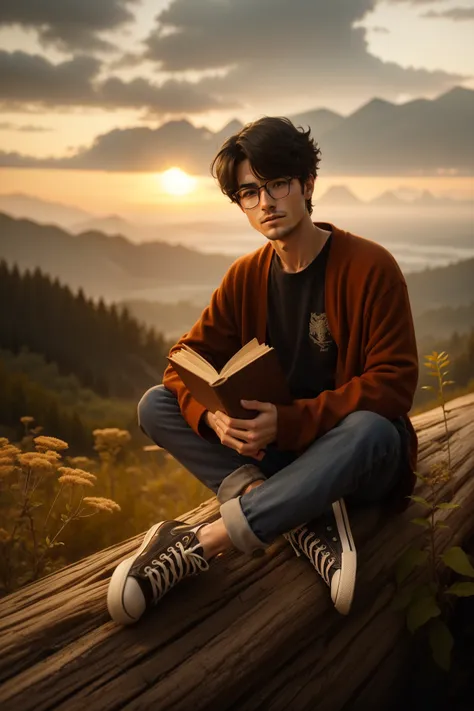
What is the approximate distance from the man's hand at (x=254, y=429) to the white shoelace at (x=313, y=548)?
0.85 feet

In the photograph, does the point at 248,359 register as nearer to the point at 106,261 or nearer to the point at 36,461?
the point at 36,461

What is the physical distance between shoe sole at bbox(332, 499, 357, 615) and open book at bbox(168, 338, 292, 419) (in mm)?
375

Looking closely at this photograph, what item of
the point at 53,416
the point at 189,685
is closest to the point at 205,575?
the point at 189,685

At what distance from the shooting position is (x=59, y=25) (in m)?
3.33

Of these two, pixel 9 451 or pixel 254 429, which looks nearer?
pixel 254 429

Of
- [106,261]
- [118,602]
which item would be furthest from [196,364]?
[106,261]

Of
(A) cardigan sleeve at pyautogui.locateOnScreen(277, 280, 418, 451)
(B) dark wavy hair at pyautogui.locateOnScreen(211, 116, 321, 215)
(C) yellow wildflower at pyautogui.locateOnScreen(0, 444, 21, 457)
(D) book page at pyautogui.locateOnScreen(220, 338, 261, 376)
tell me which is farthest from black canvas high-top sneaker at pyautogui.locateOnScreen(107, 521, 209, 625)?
(B) dark wavy hair at pyautogui.locateOnScreen(211, 116, 321, 215)

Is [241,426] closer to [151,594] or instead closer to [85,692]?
[151,594]

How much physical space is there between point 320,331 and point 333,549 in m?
0.65

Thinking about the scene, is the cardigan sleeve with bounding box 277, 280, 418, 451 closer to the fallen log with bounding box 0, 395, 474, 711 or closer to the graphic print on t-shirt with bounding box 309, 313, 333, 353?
the graphic print on t-shirt with bounding box 309, 313, 333, 353

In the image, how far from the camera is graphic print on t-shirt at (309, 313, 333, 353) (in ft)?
6.76

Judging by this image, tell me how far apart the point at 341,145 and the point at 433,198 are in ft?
2.53

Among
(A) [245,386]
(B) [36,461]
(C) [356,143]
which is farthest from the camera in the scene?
(C) [356,143]

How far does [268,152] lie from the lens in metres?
1.97
